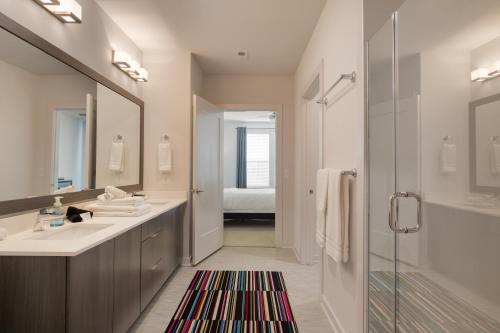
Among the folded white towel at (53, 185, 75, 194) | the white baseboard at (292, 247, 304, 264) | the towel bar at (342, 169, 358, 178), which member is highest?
the towel bar at (342, 169, 358, 178)

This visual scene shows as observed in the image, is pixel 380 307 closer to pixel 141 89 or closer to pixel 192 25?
pixel 192 25

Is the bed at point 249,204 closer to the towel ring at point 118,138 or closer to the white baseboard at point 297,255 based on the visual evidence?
the white baseboard at point 297,255

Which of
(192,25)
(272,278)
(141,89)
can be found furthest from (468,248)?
(141,89)

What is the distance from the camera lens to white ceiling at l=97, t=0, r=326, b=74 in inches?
87.5

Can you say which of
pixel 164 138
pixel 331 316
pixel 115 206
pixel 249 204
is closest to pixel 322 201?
pixel 331 316

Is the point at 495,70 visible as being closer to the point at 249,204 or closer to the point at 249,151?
the point at 249,204

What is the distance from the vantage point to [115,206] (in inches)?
79.4

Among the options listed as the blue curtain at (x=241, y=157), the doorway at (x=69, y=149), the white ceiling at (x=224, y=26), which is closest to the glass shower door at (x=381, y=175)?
the white ceiling at (x=224, y=26)

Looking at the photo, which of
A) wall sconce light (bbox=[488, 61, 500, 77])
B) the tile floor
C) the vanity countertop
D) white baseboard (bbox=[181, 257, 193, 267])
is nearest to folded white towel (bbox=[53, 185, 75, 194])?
the vanity countertop

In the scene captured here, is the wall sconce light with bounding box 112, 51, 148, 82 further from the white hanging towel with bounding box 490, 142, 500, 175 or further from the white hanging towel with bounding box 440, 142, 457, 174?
the white hanging towel with bounding box 490, 142, 500, 175

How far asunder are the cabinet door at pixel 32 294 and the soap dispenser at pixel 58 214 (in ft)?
1.56

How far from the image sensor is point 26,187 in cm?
152

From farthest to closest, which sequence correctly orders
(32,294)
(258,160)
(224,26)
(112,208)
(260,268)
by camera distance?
(258,160), (260,268), (224,26), (112,208), (32,294)

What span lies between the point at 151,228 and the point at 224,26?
2.08m
